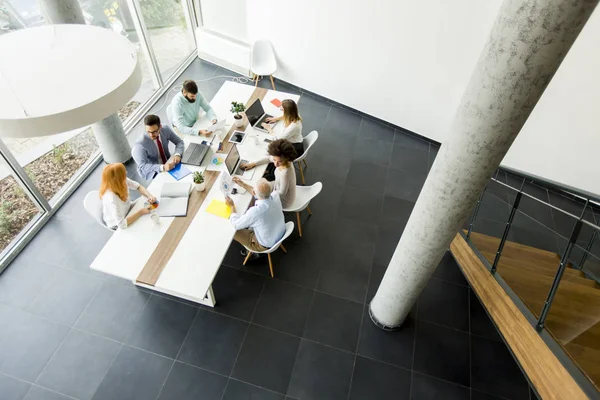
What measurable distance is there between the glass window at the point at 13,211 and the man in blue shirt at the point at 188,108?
6.49ft

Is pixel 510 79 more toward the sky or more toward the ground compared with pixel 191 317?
more toward the sky

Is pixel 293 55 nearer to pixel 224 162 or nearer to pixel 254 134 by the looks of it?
pixel 254 134

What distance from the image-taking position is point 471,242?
442 cm

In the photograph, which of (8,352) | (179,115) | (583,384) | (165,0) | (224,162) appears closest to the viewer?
(583,384)

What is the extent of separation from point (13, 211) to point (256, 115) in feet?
10.5

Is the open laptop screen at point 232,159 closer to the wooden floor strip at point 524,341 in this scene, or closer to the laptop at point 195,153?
the laptop at point 195,153

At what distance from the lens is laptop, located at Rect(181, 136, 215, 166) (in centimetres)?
463

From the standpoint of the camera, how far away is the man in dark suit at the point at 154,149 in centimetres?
444

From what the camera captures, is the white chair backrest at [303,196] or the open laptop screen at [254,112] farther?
the open laptop screen at [254,112]

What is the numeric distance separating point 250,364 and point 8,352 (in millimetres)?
2406

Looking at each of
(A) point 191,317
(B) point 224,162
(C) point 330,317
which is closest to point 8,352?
(A) point 191,317

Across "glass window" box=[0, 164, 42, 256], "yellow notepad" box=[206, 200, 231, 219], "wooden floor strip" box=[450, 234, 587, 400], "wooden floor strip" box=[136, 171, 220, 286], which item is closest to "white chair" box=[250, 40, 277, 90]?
"wooden floor strip" box=[136, 171, 220, 286]

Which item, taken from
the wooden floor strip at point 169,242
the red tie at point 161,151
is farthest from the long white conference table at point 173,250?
the red tie at point 161,151

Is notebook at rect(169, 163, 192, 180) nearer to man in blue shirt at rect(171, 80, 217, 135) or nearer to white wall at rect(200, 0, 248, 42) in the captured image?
man in blue shirt at rect(171, 80, 217, 135)
